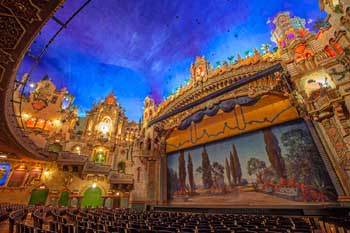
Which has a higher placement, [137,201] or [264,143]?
[264,143]

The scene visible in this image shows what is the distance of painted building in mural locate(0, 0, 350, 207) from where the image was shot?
9133mm

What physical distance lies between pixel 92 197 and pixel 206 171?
17.6 metres

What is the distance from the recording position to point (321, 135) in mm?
9820

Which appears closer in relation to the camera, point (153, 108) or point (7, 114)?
point (7, 114)

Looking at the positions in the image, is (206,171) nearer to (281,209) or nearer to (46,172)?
(281,209)

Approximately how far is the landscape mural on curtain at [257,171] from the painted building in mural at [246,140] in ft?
0.21

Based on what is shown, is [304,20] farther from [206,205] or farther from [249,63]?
[206,205]

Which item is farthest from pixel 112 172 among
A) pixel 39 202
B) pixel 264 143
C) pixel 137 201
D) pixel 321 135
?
pixel 321 135

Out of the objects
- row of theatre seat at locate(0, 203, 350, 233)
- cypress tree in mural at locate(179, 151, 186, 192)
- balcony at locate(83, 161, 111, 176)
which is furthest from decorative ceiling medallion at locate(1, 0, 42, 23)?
balcony at locate(83, 161, 111, 176)

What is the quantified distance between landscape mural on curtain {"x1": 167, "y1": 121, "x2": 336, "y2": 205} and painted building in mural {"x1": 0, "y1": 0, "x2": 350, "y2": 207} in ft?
0.21

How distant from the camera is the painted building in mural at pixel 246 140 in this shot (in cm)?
913

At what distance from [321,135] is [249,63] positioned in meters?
8.10

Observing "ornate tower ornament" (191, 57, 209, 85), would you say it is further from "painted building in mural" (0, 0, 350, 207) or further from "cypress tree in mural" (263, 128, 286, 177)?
"cypress tree in mural" (263, 128, 286, 177)

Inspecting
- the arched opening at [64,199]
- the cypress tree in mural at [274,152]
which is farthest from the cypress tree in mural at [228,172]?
the arched opening at [64,199]
